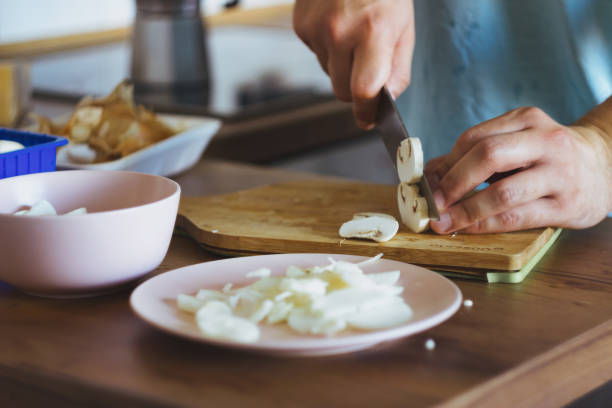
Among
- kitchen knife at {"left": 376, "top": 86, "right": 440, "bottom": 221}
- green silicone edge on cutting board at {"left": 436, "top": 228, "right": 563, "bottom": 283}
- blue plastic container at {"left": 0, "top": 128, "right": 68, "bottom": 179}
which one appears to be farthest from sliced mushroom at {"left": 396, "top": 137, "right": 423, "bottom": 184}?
blue plastic container at {"left": 0, "top": 128, "right": 68, "bottom": 179}

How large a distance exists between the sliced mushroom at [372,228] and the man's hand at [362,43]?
203mm

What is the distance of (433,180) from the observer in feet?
3.33

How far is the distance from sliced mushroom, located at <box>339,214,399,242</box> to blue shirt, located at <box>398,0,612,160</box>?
2.11ft

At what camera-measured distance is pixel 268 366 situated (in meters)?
0.63

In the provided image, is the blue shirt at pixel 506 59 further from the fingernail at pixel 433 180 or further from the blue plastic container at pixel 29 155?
the blue plastic container at pixel 29 155

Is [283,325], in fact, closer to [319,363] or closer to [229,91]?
[319,363]

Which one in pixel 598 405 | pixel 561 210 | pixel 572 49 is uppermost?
pixel 572 49

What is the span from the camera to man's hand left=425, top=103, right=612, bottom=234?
91cm

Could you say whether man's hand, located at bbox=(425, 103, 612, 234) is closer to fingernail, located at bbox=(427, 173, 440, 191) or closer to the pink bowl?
fingernail, located at bbox=(427, 173, 440, 191)

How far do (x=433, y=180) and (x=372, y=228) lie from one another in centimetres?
15

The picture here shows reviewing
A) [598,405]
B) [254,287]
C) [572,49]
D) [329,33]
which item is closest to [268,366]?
[254,287]

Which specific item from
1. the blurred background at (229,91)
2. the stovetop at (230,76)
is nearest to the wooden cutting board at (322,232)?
the blurred background at (229,91)

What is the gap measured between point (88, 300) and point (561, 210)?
552mm

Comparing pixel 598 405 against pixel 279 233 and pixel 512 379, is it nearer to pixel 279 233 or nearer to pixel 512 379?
pixel 512 379
